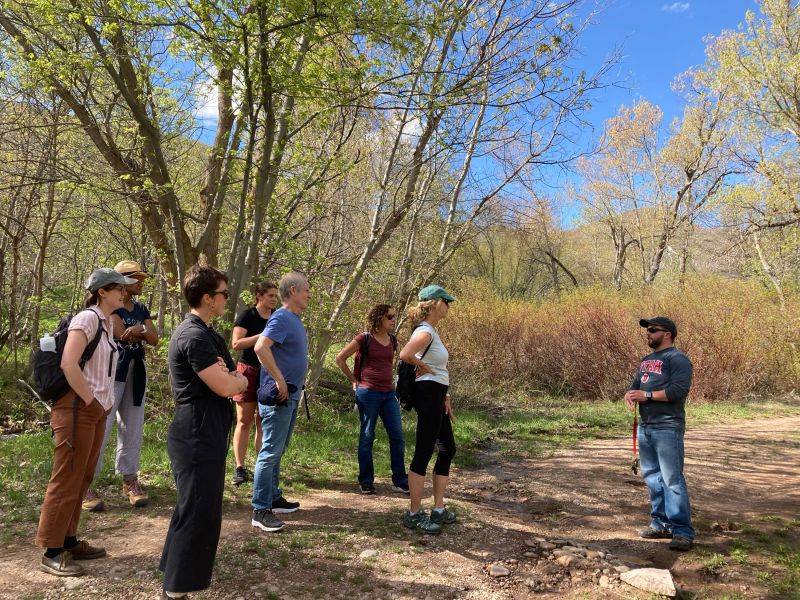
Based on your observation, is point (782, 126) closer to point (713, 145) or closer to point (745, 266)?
point (745, 266)

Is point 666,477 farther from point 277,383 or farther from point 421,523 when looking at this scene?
point 277,383

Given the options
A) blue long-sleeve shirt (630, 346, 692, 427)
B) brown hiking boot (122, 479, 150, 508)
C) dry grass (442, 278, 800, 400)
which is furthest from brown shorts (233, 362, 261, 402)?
dry grass (442, 278, 800, 400)

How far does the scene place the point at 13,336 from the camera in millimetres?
10312

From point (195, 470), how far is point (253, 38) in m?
3.69

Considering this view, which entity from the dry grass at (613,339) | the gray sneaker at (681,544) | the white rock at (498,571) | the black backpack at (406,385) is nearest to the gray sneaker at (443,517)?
the white rock at (498,571)

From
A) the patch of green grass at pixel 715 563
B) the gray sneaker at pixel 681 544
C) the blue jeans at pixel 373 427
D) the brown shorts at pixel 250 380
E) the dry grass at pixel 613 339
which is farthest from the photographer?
the dry grass at pixel 613 339

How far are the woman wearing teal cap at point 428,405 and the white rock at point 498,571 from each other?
1.88ft

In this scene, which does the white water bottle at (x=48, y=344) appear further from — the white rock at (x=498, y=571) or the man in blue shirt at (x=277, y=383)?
the white rock at (x=498, y=571)

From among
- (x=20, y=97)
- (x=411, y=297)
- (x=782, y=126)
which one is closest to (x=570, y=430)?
(x=411, y=297)

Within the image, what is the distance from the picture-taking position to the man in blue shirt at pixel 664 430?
4.06m

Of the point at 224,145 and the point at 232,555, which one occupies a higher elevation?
the point at 224,145

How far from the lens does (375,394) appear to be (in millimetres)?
5070

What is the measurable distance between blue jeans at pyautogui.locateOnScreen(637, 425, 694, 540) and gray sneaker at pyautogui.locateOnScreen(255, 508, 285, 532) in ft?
9.70

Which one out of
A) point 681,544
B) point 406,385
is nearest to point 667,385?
point 681,544
